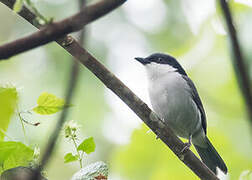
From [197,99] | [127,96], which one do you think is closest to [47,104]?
[127,96]

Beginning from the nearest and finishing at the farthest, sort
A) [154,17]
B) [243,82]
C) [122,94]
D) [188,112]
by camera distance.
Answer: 1. [243,82]
2. [122,94]
3. [188,112]
4. [154,17]

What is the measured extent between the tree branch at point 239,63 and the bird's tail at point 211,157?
3.71 meters

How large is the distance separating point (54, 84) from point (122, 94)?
4723mm

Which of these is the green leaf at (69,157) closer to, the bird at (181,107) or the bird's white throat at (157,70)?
the bird at (181,107)

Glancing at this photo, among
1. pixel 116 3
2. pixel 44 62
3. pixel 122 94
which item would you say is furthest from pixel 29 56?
pixel 116 3

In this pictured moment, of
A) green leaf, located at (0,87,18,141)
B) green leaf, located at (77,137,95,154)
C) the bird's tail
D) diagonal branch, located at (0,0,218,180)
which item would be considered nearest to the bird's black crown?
the bird's tail

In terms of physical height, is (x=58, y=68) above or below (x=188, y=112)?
below

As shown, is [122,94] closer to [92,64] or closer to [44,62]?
[92,64]

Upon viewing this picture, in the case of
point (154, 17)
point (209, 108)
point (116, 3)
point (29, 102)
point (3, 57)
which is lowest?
point (29, 102)

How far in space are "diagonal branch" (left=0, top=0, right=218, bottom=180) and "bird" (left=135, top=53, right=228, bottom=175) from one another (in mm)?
1572

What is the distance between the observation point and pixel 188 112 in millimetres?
4508

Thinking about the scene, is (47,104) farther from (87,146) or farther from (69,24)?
(69,24)

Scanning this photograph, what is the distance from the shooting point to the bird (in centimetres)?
443

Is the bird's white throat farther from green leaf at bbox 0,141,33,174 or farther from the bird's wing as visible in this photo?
green leaf at bbox 0,141,33,174
